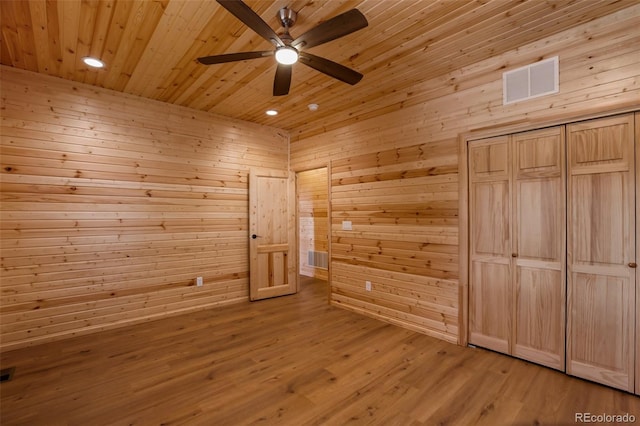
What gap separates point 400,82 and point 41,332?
489 centimetres

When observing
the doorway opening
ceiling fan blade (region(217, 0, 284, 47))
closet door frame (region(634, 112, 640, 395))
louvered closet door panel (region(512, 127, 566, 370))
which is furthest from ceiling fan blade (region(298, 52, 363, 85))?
the doorway opening

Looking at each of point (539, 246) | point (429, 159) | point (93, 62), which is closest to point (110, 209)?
point (93, 62)

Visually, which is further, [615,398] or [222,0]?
[615,398]

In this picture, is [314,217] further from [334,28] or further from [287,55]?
[334,28]

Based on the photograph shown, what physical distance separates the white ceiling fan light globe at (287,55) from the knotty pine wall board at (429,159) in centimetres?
186

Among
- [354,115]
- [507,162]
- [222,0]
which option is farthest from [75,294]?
[507,162]

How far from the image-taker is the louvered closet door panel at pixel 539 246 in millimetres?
2600

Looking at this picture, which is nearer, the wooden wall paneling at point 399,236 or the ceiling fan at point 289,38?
the ceiling fan at point 289,38

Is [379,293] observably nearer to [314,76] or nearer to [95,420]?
[314,76]

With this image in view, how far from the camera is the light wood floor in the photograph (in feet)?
6.90

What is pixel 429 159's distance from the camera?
344 cm

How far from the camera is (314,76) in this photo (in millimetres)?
3289

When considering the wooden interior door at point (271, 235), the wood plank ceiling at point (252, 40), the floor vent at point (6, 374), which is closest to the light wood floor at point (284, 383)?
the floor vent at point (6, 374)

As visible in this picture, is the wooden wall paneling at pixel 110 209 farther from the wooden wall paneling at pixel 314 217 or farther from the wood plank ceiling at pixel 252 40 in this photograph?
the wooden wall paneling at pixel 314 217
